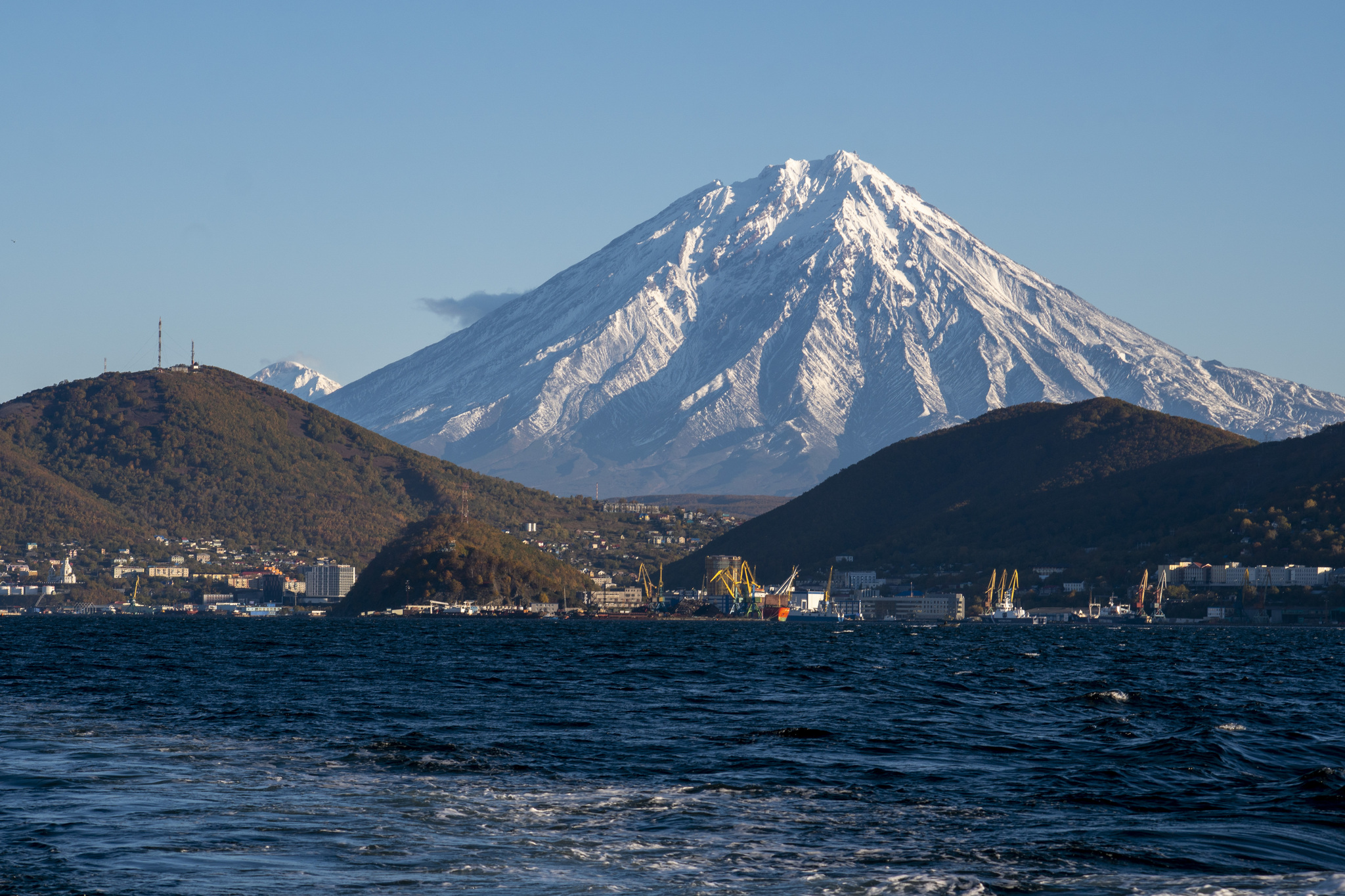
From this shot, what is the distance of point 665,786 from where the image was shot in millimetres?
35844

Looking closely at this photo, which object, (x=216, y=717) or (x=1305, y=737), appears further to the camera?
(x=216, y=717)

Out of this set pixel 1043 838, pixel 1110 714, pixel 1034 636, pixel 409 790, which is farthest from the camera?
pixel 1034 636

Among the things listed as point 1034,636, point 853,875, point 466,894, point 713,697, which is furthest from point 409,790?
point 1034,636

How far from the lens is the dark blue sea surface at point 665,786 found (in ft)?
85.3

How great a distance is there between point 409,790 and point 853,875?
1289 cm

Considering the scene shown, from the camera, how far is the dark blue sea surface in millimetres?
25984

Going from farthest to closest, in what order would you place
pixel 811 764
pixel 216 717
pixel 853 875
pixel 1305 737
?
pixel 216 717 → pixel 1305 737 → pixel 811 764 → pixel 853 875

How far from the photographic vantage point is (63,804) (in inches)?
1268

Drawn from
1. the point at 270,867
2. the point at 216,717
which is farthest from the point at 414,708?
the point at 270,867

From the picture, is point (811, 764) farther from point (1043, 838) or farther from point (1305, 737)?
point (1305, 737)

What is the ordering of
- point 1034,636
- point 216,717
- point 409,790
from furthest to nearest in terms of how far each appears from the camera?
point 1034,636 < point 216,717 < point 409,790

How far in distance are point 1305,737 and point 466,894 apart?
34.4m

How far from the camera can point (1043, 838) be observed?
2912 cm

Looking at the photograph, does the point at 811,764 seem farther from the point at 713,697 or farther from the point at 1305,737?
the point at 713,697
